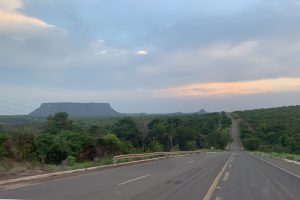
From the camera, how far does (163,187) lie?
16734 mm

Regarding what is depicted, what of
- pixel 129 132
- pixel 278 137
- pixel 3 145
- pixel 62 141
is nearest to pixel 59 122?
pixel 129 132

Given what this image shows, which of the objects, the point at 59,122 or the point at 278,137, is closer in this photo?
the point at 59,122

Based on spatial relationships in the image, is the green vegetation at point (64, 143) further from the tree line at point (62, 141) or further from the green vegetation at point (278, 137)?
the green vegetation at point (278, 137)

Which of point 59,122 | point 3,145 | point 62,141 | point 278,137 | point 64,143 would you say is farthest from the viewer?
point 278,137

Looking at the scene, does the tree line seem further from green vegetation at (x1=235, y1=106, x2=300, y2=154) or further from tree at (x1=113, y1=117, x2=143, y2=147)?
green vegetation at (x1=235, y1=106, x2=300, y2=154)

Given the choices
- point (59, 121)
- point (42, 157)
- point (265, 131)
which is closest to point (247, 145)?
point (265, 131)

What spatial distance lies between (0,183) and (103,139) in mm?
30294

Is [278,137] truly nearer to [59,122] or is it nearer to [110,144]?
[59,122]

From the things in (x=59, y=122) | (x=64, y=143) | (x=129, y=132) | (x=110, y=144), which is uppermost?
(x=59, y=122)

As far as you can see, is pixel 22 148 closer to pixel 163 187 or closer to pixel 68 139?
pixel 68 139

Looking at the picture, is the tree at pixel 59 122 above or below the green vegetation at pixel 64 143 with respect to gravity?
above

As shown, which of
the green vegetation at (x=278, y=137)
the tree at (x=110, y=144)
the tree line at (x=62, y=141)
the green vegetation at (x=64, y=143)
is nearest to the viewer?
the green vegetation at (x=64, y=143)

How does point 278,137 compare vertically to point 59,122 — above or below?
below

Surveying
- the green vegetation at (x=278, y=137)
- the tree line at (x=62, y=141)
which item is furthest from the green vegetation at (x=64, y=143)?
the green vegetation at (x=278, y=137)
